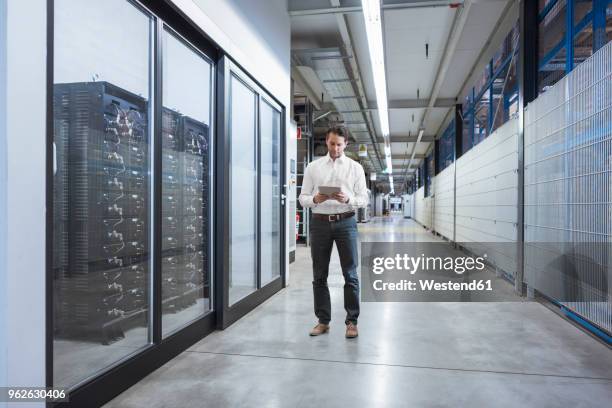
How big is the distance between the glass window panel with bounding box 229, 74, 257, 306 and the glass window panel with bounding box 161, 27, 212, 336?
290 millimetres

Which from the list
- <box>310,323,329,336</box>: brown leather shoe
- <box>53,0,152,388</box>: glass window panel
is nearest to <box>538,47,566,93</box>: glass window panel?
<box>310,323,329,336</box>: brown leather shoe

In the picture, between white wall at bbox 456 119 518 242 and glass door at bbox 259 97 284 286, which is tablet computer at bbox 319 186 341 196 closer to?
glass door at bbox 259 97 284 286

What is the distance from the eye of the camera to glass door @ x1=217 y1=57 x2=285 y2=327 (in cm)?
329

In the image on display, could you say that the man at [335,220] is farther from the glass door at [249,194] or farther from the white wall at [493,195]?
the white wall at [493,195]

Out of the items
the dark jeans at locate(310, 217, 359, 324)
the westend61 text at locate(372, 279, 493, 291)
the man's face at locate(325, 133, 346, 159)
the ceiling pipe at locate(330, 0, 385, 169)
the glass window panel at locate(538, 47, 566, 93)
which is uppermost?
the ceiling pipe at locate(330, 0, 385, 169)

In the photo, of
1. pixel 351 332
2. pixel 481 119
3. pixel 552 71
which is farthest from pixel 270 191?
pixel 481 119

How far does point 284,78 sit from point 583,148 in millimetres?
3324

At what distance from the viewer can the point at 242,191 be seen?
3.81m

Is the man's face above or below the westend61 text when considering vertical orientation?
above

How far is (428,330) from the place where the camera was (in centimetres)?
318

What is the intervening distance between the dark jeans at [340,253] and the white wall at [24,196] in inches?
70.7

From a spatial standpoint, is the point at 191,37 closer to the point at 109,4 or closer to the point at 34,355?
the point at 109,4

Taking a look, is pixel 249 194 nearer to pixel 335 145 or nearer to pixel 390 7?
pixel 335 145

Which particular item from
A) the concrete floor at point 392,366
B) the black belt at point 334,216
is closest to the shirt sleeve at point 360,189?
the black belt at point 334,216
